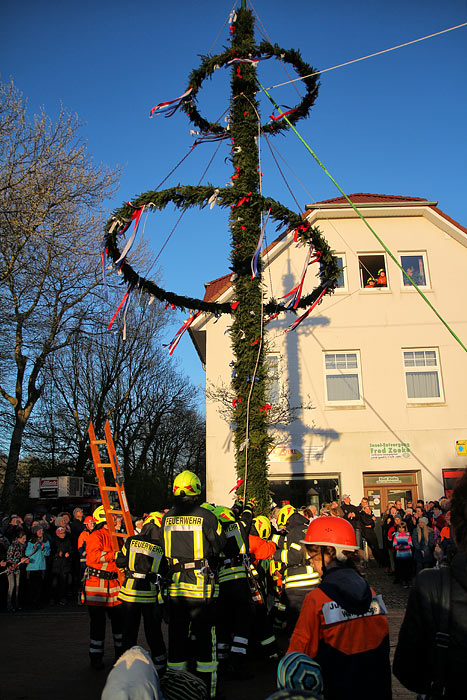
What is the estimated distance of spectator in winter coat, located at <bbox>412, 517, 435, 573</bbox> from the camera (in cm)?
1464

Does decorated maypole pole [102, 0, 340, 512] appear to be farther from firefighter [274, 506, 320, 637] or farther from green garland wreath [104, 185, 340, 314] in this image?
firefighter [274, 506, 320, 637]

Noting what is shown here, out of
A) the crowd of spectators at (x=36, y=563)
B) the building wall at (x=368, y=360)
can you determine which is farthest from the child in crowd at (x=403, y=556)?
the crowd of spectators at (x=36, y=563)

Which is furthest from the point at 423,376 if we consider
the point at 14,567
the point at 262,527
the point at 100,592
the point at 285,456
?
the point at 100,592

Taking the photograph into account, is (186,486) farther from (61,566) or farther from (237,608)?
(61,566)

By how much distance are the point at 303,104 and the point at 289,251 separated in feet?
37.3

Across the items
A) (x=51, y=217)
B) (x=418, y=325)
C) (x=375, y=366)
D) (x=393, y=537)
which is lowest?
(x=393, y=537)

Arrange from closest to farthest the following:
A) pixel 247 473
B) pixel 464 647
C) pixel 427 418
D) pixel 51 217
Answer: pixel 464 647 < pixel 247 473 < pixel 51 217 < pixel 427 418

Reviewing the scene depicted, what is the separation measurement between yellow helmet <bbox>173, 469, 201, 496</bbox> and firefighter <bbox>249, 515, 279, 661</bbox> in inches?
95.9

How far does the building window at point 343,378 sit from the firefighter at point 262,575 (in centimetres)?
1222

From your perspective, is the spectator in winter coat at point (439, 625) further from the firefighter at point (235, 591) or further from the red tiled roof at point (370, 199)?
the red tiled roof at point (370, 199)

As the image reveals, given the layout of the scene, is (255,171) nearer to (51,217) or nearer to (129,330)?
(51,217)

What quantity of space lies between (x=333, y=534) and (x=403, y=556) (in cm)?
1281

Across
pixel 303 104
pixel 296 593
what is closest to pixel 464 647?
pixel 296 593

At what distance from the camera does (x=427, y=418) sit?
20812 mm
